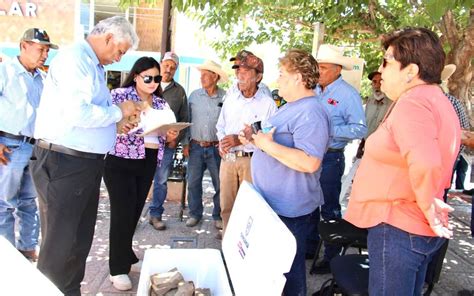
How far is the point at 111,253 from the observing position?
3145mm

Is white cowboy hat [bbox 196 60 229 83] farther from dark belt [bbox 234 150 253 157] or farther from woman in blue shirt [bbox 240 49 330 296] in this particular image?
woman in blue shirt [bbox 240 49 330 296]

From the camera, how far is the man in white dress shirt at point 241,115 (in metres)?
3.75

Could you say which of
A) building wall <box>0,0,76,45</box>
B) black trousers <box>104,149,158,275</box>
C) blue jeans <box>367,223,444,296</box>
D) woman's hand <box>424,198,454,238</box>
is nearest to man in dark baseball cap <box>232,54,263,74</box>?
black trousers <box>104,149,158,275</box>

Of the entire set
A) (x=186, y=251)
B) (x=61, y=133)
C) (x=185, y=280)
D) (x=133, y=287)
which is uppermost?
(x=61, y=133)

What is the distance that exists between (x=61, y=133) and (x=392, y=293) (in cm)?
188

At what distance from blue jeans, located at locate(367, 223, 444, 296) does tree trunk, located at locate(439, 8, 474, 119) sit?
14.4ft

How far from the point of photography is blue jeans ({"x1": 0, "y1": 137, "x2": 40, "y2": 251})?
3322 millimetres

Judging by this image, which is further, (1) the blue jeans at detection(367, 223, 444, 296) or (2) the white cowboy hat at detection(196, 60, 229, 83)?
(2) the white cowboy hat at detection(196, 60, 229, 83)

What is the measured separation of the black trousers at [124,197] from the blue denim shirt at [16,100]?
886 millimetres

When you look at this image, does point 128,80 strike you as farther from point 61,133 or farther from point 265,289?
point 265,289

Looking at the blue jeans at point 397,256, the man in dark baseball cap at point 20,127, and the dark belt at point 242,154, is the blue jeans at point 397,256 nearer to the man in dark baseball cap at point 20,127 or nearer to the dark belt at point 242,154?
the dark belt at point 242,154

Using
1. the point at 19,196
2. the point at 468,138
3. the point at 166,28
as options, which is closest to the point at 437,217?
the point at 468,138

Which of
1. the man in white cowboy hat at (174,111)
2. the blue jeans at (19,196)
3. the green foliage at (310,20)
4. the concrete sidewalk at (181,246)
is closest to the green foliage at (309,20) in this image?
the green foliage at (310,20)

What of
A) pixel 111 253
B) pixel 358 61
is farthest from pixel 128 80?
pixel 358 61
